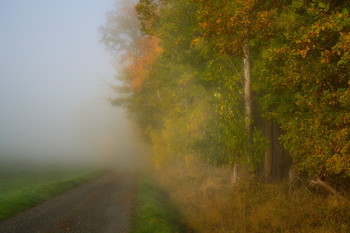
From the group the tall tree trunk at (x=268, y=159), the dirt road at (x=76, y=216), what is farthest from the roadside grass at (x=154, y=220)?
the tall tree trunk at (x=268, y=159)

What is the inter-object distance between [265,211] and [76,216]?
9.38 meters

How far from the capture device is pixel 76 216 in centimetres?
1341

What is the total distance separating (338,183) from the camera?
888 centimetres

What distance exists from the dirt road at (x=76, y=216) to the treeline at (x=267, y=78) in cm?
539

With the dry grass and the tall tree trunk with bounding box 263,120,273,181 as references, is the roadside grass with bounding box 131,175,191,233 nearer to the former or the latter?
the dry grass

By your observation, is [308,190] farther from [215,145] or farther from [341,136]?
[215,145]

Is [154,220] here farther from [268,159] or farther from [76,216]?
[268,159]

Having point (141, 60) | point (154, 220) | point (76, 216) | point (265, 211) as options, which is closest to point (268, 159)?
point (265, 211)

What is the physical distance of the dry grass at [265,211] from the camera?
712cm

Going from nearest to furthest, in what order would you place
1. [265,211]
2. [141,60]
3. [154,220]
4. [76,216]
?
[265,211] < [154,220] < [76,216] < [141,60]

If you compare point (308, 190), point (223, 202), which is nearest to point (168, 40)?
point (223, 202)

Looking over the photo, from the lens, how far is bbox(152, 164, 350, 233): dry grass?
7.12m

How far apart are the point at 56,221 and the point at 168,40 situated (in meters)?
10.2

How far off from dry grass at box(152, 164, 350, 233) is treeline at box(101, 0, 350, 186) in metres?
0.92
